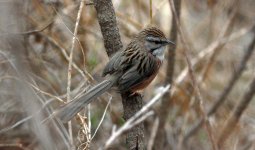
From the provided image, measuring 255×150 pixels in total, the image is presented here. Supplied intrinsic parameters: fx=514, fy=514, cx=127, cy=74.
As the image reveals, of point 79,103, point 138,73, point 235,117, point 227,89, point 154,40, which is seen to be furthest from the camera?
point 227,89

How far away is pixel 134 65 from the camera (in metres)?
4.68

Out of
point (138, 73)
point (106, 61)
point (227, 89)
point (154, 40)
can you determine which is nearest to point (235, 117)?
point (227, 89)

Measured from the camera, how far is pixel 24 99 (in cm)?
219

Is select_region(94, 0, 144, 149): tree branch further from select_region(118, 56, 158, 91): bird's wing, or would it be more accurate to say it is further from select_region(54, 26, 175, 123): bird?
select_region(118, 56, 158, 91): bird's wing

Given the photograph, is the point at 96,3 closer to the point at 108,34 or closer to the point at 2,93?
the point at 108,34

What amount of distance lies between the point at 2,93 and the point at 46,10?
4.49 ft

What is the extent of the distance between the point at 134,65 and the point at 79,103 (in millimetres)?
986

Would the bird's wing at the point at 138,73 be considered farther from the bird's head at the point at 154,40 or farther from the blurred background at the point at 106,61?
the blurred background at the point at 106,61

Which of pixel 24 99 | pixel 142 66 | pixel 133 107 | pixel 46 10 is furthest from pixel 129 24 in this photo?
pixel 24 99

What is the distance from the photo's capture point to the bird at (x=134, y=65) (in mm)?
4391

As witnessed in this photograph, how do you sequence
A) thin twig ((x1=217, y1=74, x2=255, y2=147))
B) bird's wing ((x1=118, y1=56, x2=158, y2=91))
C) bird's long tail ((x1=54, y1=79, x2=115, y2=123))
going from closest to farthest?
1. bird's long tail ((x1=54, y1=79, x2=115, y2=123))
2. bird's wing ((x1=118, y1=56, x2=158, y2=91))
3. thin twig ((x1=217, y1=74, x2=255, y2=147))

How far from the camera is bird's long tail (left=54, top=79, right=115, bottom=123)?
365cm

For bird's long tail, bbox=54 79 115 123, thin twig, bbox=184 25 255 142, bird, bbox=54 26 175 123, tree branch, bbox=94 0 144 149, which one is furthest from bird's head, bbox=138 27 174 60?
thin twig, bbox=184 25 255 142

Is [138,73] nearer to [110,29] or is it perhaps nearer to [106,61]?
[110,29]
